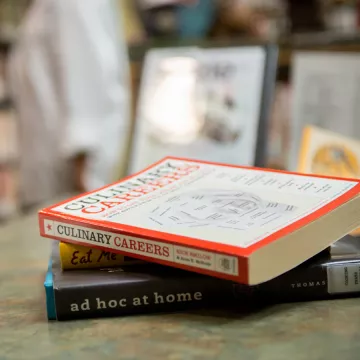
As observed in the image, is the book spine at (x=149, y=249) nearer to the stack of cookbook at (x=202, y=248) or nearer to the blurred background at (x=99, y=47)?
the stack of cookbook at (x=202, y=248)

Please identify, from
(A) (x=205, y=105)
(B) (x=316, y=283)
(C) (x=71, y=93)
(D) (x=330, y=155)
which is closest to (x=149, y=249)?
(B) (x=316, y=283)

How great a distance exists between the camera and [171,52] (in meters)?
1.25

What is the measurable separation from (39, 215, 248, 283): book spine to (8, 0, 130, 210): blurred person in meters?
1.24

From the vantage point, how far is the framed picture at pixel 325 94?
42.9 inches

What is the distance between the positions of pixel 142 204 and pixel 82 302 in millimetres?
121

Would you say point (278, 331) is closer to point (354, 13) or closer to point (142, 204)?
point (142, 204)

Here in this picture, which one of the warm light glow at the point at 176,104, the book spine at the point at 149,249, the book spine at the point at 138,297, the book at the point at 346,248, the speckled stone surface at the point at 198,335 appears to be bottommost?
the speckled stone surface at the point at 198,335

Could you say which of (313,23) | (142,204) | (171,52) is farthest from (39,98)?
(142,204)

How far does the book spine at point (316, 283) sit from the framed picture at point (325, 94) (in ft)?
1.61

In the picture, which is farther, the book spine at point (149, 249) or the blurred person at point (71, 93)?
the blurred person at point (71, 93)

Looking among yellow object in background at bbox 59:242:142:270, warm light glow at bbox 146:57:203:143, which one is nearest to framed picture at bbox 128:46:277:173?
warm light glow at bbox 146:57:203:143

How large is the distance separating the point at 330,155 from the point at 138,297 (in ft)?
1.51

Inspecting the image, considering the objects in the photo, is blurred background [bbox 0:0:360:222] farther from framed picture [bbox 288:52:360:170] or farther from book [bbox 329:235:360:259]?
book [bbox 329:235:360:259]

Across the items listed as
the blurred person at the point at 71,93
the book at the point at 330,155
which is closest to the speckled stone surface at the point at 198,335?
the book at the point at 330,155
